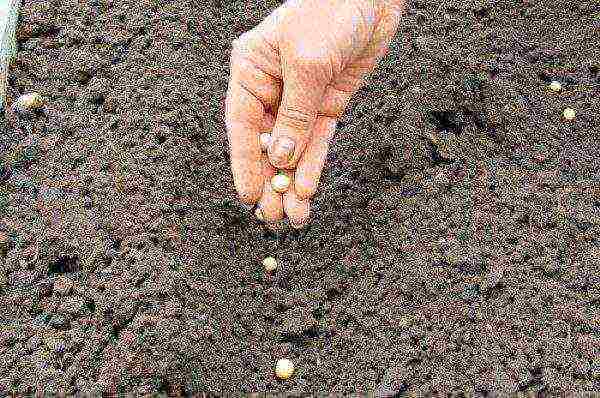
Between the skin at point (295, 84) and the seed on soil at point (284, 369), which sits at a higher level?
the skin at point (295, 84)

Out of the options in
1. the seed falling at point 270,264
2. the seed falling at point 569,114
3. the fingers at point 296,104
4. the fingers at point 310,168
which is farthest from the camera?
the seed falling at point 569,114

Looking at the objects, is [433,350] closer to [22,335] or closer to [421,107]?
[421,107]

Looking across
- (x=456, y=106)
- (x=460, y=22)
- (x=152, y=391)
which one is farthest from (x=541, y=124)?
(x=152, y=391)

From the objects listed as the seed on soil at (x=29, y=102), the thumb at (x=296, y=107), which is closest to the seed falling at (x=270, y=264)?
the thumb at (x=296, y=107)

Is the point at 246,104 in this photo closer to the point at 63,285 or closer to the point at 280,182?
the point at 280,182

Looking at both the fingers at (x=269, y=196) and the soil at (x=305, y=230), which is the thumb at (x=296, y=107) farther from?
the soil at (x=305, y=230)

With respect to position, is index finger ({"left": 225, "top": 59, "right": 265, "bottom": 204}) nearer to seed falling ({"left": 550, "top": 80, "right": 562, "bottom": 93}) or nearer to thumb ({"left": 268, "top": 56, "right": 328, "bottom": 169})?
thumb ({"left": 268, "top": 56, "right": 328, "bottom": 169})

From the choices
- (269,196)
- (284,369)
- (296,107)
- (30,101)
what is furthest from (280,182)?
(30,101)
